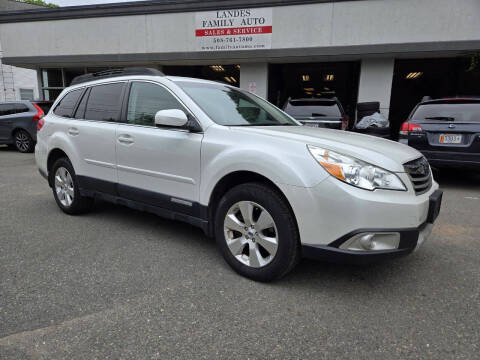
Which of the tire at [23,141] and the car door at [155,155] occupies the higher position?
the car door at [155,155]

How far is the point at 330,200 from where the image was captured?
2.26 meters

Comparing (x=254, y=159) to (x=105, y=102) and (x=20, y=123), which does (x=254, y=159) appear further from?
(x=20, y=123)

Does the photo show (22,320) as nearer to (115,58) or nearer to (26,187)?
(26,187)

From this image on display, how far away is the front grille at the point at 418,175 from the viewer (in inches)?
98.5

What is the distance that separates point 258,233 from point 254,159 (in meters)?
0.57

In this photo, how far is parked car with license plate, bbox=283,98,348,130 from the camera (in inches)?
271

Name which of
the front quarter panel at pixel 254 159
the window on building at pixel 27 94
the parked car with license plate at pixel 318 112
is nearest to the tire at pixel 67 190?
the front quarter panel at pixel 254 159

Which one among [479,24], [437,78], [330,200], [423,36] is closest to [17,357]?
[330,200]

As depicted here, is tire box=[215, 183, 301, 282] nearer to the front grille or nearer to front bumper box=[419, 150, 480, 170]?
the front grille

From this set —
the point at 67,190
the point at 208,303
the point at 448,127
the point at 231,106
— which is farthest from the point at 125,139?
the point at 448,127

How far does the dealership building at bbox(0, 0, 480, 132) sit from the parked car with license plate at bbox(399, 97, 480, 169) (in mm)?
2472

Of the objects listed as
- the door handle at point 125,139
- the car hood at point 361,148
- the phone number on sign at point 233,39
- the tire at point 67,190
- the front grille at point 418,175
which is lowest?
the tire at point 67,190

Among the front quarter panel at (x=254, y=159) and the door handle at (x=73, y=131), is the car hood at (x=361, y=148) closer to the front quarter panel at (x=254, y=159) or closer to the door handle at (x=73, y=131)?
the front quarter panel at (x=254, y=159)

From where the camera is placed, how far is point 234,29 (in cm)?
1167
